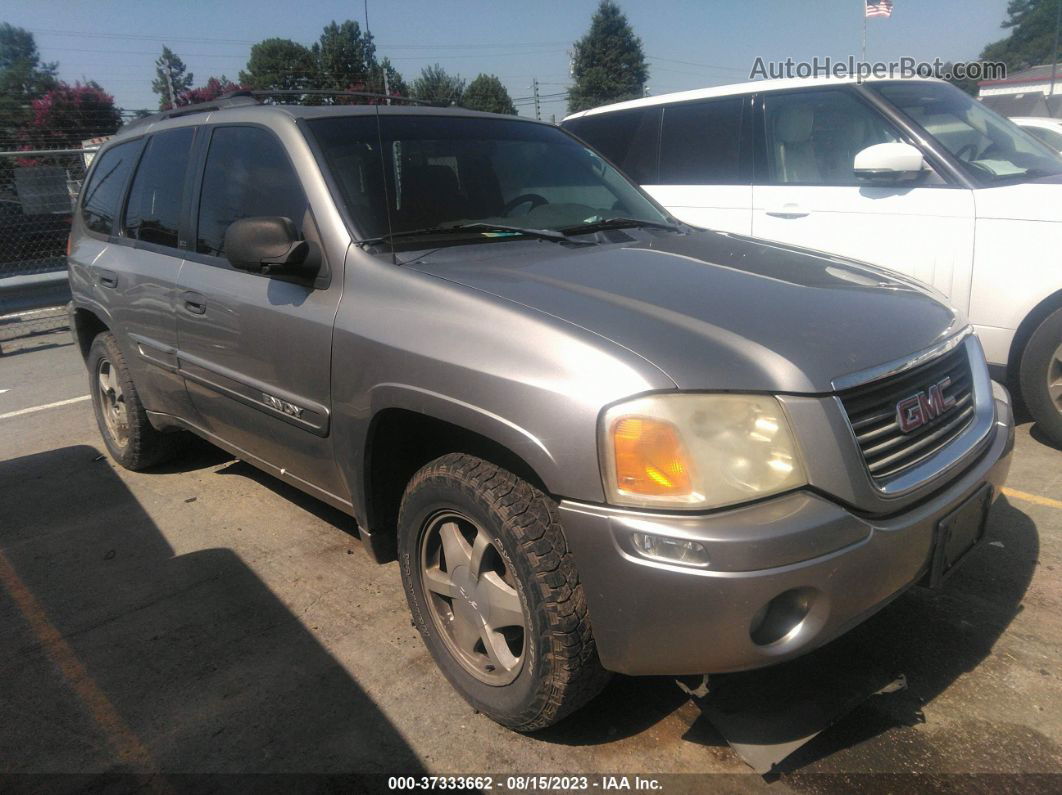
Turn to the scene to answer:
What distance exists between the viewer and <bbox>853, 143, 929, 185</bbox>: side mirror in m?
4.45

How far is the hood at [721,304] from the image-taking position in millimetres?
1969

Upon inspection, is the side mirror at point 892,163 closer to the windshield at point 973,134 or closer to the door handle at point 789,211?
the windshield at point 973,134

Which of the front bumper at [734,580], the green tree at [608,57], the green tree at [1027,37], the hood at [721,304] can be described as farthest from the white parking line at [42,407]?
the green tree at [1027,37]

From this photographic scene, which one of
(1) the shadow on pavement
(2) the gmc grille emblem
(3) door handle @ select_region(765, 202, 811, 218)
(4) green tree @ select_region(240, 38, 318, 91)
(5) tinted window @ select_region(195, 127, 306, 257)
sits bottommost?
(1) the shadow on pavement

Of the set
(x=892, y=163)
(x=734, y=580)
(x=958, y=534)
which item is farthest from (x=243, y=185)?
(x=892, y=163)

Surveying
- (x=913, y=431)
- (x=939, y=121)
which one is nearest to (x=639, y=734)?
(x=913, y=431)

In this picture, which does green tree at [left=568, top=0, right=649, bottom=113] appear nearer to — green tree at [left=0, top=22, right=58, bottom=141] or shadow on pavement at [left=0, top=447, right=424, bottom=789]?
green tree at [left=0, top=22, right=58, bottom=141]

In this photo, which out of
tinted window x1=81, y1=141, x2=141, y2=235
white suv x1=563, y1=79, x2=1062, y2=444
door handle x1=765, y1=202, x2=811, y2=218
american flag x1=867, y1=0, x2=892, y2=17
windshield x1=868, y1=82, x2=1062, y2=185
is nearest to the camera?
white suv x1=563, y1=79, x2=1062, y2=444

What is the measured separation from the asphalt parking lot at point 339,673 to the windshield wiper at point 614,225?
1579 mm

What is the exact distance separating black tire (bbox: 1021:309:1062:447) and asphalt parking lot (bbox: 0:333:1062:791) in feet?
0.93

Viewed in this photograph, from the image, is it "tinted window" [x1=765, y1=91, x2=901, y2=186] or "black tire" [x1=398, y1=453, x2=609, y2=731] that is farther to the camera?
"tinted window" [x1=765, y1=91, x2=901, y2=186]

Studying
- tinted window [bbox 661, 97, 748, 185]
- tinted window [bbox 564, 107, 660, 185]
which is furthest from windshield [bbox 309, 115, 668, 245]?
tinted window [bbox 564, 107, 660, 185]

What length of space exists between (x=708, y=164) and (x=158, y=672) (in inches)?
182

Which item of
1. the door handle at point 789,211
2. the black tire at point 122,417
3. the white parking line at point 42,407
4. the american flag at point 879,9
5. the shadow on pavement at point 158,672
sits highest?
the american flag at point 879,9
